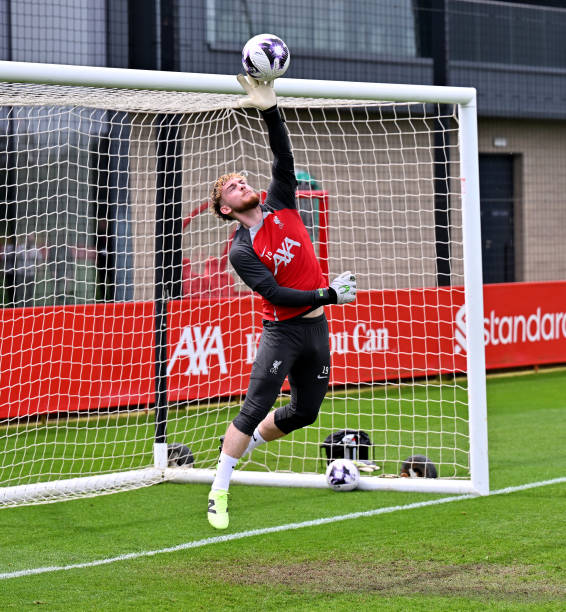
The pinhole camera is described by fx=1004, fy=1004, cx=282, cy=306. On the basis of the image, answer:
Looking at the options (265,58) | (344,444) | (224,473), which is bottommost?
(344,444)

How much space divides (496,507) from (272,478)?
Result: 5.67ft

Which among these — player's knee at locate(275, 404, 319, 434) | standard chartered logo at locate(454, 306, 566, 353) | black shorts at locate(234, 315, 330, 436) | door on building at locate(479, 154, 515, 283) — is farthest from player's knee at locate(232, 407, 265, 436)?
door on building at locate(479, 154, 515, 283)

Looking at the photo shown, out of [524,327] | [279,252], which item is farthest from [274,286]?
[524,327]

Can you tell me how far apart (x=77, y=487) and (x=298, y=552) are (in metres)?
2.23

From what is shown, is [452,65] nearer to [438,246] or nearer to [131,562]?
[438,246]

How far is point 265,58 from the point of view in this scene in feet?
18.1

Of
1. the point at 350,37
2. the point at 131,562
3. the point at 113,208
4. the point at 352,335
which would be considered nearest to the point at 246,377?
the point at 352,335

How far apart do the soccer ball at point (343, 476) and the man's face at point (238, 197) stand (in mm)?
2308

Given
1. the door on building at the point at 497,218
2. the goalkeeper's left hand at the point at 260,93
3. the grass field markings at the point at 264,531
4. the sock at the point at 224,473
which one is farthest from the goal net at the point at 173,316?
the door on building at the point at 497,218

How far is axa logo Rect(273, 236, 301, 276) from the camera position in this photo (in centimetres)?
582

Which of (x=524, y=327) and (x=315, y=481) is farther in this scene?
(x=524, y=327)

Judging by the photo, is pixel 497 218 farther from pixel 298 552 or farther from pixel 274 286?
pixel 298 552

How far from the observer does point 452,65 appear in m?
17.9

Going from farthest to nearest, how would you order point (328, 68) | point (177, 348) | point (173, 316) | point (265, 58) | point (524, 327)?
1. point (328, 68)
2. point (524, 327)
3. point (177, 348)
4. point (173, 316)
5. point (265, 58)
